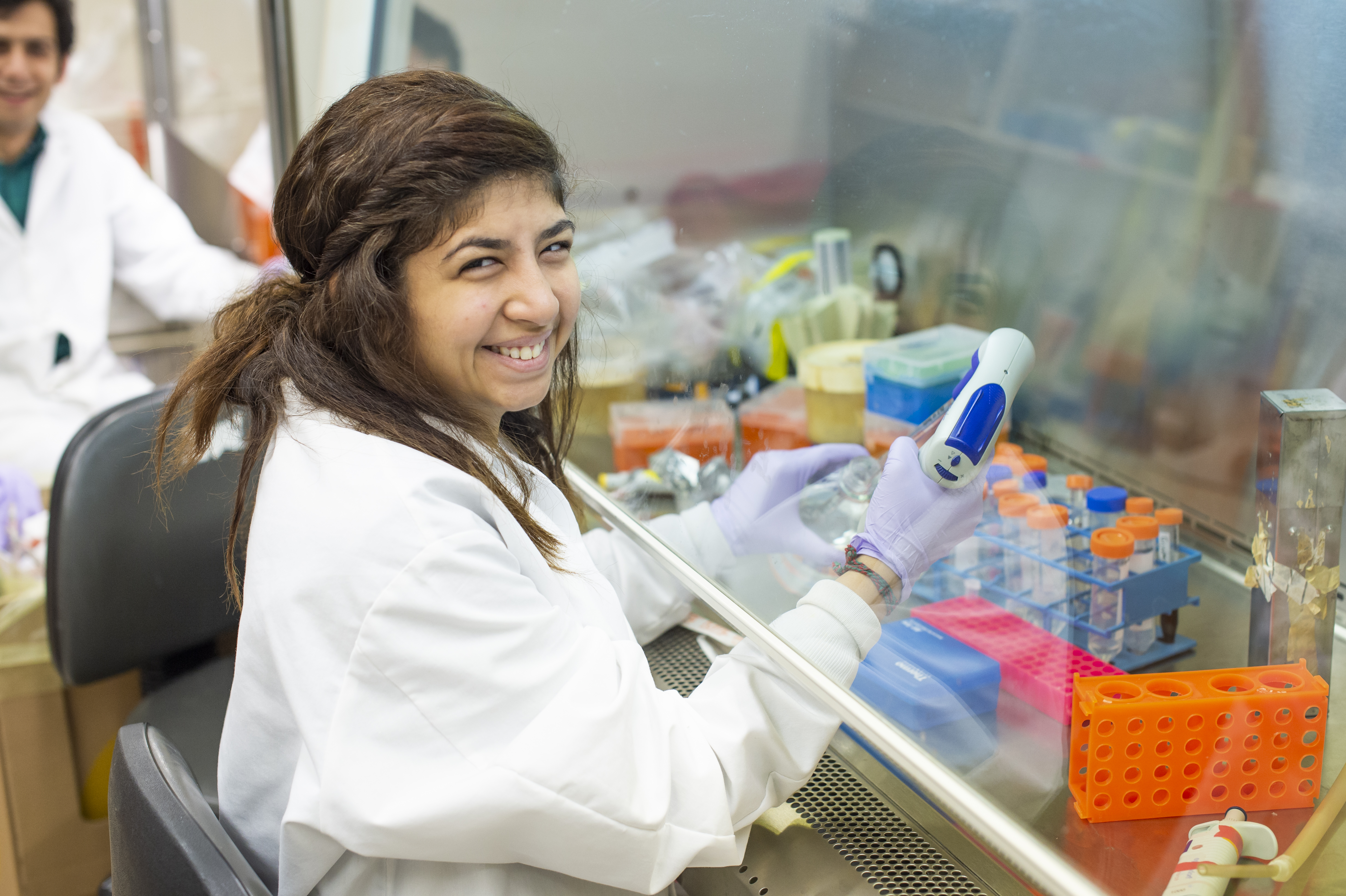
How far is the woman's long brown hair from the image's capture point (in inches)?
33.0

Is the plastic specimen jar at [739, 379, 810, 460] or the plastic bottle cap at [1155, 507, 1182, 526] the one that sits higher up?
the plastic bottle cap at [1155, 507, 1182, 526]

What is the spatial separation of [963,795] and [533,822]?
12.9 inches

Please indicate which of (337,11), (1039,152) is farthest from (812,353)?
(337,11)

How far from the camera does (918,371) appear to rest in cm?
119

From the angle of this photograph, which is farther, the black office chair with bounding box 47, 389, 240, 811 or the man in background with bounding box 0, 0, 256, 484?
the man in background with bounding box 0, 0, 256, 484

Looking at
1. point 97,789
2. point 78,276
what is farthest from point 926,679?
point 78,276

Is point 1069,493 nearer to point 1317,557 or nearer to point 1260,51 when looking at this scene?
point 1317,557

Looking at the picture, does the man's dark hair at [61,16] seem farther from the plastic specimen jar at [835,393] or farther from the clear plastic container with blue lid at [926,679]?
the clear plastic container with blue lid at [926,679]

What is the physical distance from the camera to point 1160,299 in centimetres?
128

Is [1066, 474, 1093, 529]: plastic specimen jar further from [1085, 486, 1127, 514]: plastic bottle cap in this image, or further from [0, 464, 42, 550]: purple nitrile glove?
[0, 464, 42, 550]: purple nitrile glove

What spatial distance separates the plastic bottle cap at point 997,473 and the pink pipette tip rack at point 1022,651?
14cm

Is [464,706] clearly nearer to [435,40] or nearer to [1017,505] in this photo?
[1017,505]

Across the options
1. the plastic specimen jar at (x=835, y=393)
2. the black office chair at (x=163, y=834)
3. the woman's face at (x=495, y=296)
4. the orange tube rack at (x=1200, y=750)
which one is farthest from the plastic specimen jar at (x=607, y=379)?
the orange tube rack at (x=1200, y=750)

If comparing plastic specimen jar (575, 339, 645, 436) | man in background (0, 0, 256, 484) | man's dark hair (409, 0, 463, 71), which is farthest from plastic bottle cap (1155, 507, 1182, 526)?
man in background (0, 0, 256, 484)
